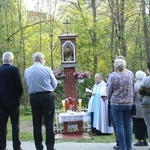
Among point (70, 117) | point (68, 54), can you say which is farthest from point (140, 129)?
point (68, 54)

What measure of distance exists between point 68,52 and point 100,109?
2005 millimetres

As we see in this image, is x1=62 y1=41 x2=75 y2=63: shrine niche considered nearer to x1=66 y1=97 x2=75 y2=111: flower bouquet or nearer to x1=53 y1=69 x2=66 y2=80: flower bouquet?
x1=53 y1=69 x2=66 y2=80: flower bouquet

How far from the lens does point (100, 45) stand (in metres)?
20.5

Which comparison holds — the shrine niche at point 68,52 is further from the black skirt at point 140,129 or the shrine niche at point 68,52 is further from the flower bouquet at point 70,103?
the black skirt at point 140,129

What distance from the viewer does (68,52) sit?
10141mm

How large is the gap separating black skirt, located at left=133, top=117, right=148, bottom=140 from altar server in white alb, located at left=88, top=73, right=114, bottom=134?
1.88 metres

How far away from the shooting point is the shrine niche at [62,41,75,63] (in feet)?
33.1

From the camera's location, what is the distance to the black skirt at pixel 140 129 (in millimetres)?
7203

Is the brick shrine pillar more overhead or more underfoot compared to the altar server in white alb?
more overhead

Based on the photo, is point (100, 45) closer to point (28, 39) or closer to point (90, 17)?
point (90, 17)

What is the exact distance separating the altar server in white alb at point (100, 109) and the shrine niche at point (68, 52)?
1.18 metres

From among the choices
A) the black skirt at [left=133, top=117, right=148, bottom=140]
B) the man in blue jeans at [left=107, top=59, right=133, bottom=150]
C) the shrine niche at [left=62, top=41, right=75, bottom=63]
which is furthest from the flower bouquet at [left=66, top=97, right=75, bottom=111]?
the man in blue jeans at [left=107, top=59, right=133, bottom=150]

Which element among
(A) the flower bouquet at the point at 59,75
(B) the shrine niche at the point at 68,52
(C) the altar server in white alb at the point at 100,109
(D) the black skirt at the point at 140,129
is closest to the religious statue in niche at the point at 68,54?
(B) the shrine niche at the point at 68,52

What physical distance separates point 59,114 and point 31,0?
9.68 meters
